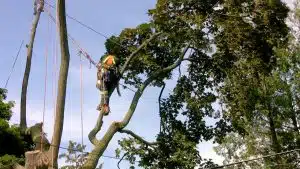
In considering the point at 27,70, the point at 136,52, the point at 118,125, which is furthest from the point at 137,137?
the point at 27,70

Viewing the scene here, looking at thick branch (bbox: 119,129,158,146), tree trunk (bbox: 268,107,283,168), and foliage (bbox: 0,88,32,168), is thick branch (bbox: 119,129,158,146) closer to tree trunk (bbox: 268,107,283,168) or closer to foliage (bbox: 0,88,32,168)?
foliage (bbox: 0,88,32,168)

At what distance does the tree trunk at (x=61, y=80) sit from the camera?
707cm

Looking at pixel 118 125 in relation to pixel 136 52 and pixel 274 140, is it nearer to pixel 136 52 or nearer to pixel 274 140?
pixel 136 52

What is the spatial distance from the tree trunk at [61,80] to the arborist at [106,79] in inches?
74.9

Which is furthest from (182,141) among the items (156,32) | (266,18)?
(266,18)

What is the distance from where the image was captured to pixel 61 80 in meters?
7.36

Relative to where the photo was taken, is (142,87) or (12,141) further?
(142,87)

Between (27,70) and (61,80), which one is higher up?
(27,70)

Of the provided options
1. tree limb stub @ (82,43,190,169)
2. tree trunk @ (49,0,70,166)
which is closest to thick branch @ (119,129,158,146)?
tree limb stub @ (82,43,190,169)

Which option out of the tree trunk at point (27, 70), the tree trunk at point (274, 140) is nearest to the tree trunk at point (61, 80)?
the tree trunk at point (27, 70)

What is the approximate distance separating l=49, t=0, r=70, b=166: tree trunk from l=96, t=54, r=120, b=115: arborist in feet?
6.24

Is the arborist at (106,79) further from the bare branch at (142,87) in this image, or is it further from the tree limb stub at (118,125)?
the bare branch at (142,87)

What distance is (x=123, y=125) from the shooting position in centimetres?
954

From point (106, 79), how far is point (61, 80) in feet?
7.03
